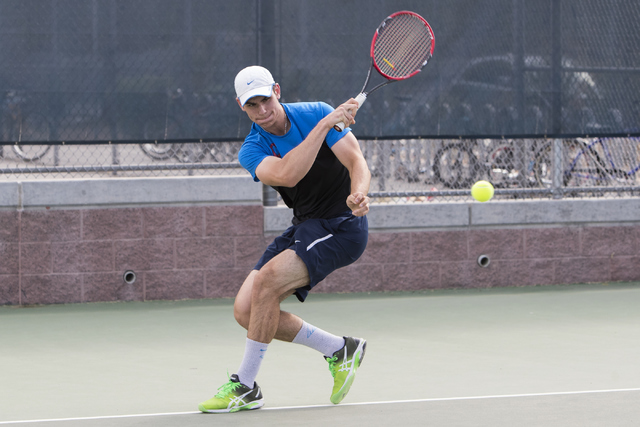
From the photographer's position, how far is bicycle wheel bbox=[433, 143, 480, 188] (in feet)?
23.3

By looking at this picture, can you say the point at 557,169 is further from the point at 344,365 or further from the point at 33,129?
the point at 33,129

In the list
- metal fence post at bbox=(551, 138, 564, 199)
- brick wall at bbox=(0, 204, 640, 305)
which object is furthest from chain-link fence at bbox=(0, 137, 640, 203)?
brick wall at bbox=(0, 204, 640, 305)

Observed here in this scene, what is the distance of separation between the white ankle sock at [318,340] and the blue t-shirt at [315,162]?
521mm

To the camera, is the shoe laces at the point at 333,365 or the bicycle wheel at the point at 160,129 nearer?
the shoe laces at the point at 333,365

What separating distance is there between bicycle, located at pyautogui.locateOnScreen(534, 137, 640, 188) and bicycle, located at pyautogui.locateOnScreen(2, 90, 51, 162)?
3837mm

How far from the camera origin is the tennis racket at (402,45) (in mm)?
4816

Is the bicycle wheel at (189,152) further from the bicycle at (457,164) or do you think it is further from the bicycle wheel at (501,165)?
the bicycle wheel at (501,165)

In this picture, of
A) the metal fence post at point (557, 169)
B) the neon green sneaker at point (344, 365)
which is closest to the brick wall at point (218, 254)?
the metal fence post at point (557, 169)

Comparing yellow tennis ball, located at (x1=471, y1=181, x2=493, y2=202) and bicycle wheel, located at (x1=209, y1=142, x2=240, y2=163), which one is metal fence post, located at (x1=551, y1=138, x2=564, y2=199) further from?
bicycle wheel, located at (x1=209, y1=142, x2=240, y2=163)

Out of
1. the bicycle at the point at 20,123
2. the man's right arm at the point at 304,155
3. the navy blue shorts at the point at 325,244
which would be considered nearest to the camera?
the man's right arm at the point at 304,155

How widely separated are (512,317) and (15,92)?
3.85m

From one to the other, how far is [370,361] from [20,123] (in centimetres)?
315

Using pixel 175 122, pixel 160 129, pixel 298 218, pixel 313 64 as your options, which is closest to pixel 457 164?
pixel 313 64

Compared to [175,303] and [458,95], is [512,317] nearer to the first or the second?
[458,95]
